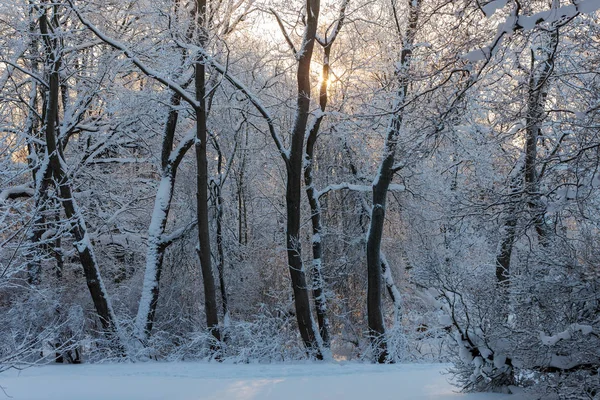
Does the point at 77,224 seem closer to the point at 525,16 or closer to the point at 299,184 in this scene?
the point at 299,184

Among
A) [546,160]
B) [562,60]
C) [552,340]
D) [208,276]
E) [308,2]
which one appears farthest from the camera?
[208,276]

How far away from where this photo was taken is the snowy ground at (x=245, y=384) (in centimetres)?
541

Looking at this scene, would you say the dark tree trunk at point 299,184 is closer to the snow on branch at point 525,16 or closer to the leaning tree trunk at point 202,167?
the leaning tree trunk at point 202,167

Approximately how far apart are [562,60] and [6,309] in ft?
40.8

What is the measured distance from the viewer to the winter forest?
206 inches

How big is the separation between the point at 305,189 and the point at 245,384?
8.22 meters

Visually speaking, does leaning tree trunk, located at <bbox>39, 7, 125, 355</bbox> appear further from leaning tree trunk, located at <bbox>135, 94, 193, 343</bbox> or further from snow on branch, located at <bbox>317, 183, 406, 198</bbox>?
snow on branch, located at <bbox>317, 183, 406, 198</bbox>

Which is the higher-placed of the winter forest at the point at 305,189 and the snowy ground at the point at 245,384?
the winter forest at the point at 305,189

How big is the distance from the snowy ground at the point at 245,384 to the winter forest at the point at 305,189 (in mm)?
529

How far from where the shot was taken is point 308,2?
37.4ft

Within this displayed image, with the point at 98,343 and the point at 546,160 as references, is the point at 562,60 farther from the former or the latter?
the point at 98,343

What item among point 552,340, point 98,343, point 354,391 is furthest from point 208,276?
point 552,340

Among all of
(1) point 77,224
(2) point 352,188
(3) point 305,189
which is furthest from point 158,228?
(2) point 352,188

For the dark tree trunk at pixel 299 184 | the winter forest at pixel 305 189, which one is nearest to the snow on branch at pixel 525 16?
the winter forest at pixel 305 189
